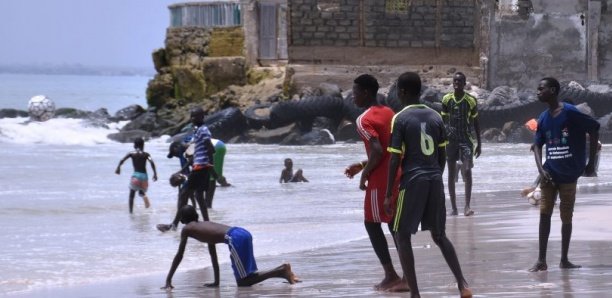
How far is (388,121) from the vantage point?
8.14 meters

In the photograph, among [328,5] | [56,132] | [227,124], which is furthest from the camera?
[56,132]

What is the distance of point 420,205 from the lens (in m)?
7.30

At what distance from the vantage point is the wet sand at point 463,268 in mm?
8031

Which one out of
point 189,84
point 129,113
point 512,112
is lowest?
point 129,113

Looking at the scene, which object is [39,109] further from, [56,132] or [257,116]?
[257,116]

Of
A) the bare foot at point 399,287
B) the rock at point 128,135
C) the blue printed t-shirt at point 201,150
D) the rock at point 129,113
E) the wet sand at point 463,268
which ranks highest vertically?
the blue printed t-shirt at point 201,150

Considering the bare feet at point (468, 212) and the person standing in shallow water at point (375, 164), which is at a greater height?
the person standing in shallow water at point (375, 164)

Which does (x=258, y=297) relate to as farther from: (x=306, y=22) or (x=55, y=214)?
(x=306, y=22)

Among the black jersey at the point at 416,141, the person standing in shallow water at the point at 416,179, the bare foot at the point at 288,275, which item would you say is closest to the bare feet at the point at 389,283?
the person standing in shallow water at the point at 416,179

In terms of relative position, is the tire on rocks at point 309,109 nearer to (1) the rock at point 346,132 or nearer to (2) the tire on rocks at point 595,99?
(1) the rock at point 346,132

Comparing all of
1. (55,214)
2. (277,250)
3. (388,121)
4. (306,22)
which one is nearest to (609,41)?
(306,22)

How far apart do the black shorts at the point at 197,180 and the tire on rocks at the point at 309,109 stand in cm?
2022

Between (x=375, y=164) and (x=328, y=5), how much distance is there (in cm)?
2992

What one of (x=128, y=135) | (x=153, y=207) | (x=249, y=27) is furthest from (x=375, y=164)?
(x=128, y=135)
